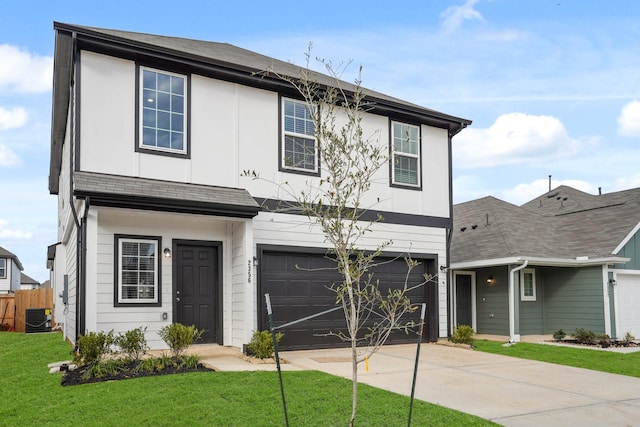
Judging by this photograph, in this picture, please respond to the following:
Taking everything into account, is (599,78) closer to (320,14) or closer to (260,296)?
(320,14)

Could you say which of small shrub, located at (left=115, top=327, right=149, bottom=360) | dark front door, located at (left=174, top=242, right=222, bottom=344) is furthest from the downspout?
small shrub, located at (left=115, top=327, right=149, bottom=360)

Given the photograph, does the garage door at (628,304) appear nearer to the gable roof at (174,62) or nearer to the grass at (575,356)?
the grass at (575,356)

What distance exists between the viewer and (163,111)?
10477mm

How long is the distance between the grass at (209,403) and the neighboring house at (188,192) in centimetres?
215

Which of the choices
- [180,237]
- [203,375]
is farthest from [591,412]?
[180,237]

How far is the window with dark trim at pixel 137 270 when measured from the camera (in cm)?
995

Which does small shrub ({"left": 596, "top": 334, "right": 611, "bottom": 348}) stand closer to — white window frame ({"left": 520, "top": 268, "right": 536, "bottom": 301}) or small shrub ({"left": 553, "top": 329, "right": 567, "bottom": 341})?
small shrub ({"left": 553, "top": 329, "right": 567, "bottom": 341})

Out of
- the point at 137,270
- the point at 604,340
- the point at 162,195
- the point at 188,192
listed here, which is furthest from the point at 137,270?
the point at 604,340

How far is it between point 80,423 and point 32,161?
12.4 m

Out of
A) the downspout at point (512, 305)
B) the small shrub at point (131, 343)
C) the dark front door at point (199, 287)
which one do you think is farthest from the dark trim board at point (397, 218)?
the small shrub at point (131, 343)

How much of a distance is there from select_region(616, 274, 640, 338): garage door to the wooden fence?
61.0 ft

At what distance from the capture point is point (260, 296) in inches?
439

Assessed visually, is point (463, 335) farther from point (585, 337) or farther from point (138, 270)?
point (138, 270)

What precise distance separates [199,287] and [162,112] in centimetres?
338
